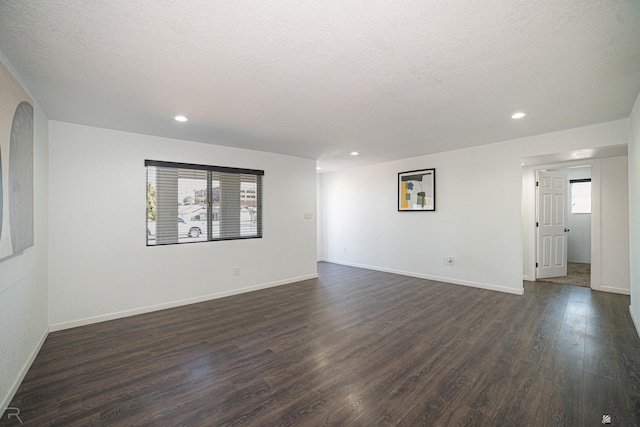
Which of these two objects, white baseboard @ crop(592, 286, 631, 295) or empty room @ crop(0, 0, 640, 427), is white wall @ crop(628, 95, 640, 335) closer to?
empty room @ crop(0, 0, 640, 427)

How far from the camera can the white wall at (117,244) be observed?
3219 millimetres

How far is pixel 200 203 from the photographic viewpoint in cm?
425

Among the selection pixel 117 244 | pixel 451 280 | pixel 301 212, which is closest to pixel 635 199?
pixel 451 280

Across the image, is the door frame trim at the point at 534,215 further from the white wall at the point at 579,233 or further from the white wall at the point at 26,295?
the white wall at the point at 26,295

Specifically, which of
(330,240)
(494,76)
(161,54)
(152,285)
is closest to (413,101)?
(494,76)

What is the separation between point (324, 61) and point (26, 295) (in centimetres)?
319

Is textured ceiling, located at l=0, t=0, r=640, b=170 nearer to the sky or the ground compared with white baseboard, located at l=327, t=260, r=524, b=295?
nearer to the sky

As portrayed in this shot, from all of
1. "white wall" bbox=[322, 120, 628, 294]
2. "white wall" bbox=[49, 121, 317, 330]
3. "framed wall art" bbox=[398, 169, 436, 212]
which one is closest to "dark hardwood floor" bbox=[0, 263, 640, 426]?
"white wall" bbox=[49, 121, 317, 330]

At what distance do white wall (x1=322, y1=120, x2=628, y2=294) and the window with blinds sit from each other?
2728 mm

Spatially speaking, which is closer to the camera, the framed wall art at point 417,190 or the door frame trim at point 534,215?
the door frame trim at point 534,215

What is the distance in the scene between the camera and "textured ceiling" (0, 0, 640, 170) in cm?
153

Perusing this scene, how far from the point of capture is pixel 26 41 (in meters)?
1.73

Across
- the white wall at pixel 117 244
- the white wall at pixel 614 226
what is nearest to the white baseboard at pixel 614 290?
the white wall at pixel 614 226

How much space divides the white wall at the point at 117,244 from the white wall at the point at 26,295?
0.20 m
